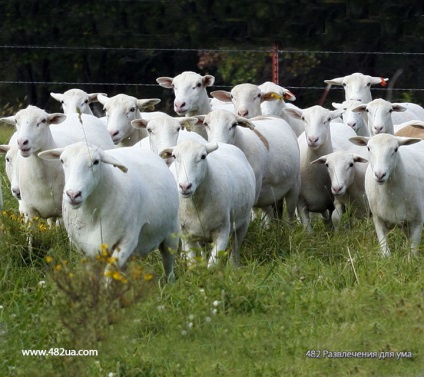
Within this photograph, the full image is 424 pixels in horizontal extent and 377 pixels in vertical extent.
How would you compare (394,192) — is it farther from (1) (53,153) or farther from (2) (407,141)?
(1) (53,153)

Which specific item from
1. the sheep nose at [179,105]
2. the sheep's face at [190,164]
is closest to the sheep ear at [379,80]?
the sheep nose at [179,105]

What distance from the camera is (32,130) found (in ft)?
30.0

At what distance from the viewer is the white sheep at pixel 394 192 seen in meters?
8.92

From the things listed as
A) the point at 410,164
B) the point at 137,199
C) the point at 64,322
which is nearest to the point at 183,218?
the point at 137,199

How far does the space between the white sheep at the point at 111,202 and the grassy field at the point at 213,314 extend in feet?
0.71

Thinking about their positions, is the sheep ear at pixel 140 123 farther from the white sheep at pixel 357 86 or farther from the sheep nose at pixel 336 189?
the white sheep at pixel 357 86

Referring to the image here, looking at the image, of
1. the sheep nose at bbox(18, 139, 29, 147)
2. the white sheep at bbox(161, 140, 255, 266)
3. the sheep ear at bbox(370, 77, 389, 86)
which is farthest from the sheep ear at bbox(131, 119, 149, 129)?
the sheep ear at bbox(370, 77, 389, 86)

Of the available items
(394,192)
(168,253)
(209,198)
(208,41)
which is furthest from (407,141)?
(208,41)

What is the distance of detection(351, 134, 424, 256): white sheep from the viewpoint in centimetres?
892

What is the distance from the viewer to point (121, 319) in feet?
19.0

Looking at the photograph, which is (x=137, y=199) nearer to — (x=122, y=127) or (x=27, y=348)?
(x=27, y=348)

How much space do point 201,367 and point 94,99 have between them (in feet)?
19.5

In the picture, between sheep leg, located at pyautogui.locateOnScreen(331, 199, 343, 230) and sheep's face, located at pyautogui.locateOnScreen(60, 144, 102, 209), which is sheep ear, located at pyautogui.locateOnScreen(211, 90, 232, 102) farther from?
sheep's face, located at pyautogui.locateOnScreen(60, 144, 102, 209)

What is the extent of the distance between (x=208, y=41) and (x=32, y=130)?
11.2 metres
